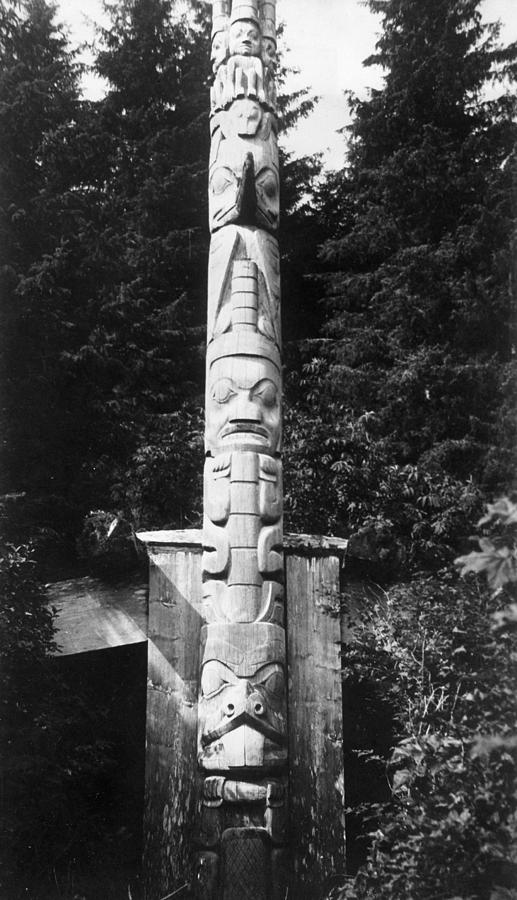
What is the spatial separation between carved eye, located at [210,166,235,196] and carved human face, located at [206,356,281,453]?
4.74ft

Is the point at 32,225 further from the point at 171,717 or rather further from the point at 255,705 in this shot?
the point at 255,705

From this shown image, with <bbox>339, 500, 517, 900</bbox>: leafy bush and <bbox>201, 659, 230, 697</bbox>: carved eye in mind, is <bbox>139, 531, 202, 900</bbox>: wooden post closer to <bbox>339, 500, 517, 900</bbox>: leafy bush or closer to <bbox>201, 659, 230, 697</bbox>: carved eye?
<bbox>201, 659, 230, 697</bbox>: carved eye

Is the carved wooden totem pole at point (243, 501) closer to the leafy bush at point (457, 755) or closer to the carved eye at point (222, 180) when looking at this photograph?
the carved eye at point (222, 180)

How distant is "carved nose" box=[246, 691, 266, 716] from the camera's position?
17.4 ft

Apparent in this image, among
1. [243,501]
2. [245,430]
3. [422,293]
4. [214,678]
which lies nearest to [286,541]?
[243,501]

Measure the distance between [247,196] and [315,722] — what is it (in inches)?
148

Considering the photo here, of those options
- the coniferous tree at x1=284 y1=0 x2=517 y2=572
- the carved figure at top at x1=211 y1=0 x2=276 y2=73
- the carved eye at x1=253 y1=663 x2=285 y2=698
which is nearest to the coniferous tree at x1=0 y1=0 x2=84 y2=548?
the coniferous tree at x1=284 y1=0 x2=517 y2=572

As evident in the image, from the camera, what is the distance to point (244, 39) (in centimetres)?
729

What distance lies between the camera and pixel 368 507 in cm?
958

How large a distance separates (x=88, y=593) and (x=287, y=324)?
29.9ft

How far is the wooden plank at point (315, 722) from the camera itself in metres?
5.78

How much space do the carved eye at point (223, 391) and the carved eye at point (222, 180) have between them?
1602mm

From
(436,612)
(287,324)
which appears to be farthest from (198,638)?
(287,324)

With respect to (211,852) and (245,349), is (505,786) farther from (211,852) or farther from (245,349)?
(245,349)
